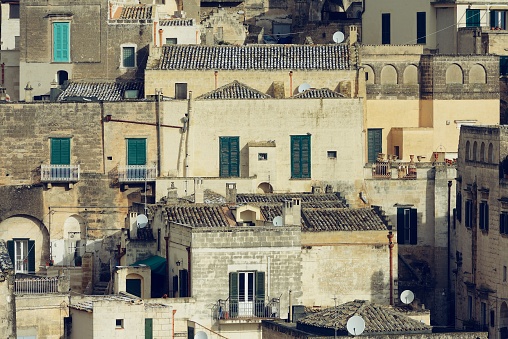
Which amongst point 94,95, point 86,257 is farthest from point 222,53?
point 86,257

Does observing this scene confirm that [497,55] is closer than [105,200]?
No

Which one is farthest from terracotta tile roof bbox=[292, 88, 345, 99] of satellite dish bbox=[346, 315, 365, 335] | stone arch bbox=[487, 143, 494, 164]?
satellite dish bbox=[346, 315, 365, 335]

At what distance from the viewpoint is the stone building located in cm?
9538

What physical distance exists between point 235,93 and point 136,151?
5.03m

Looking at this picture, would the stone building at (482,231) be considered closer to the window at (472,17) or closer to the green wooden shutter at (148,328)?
the green wooden shutter at (148,328)

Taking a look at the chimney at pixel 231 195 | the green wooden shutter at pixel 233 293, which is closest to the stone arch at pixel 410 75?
the chimney at pixel 231 195

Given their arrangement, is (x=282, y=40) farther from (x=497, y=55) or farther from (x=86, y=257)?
(x=86, y=257)

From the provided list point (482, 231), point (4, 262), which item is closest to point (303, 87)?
point (482, 231)

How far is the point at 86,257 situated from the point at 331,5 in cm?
3202

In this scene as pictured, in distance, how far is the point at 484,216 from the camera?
3831 inches

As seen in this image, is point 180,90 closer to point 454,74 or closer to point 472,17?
point 454,74

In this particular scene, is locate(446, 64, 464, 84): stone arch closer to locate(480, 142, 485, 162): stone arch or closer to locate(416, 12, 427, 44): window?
locate(416, 12, 427, 44): window

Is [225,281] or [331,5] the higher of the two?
[331,5]

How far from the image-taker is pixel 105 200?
349 feet
